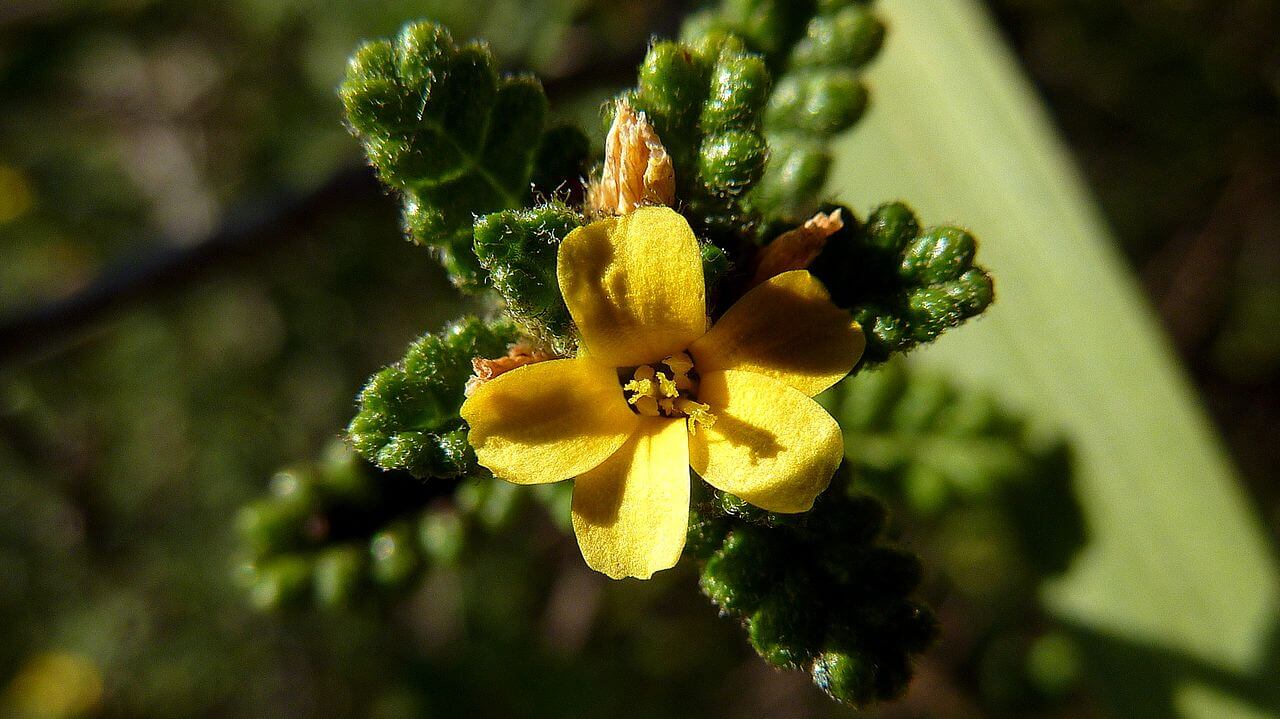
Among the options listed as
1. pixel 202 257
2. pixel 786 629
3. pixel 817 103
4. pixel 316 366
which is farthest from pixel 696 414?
pixel 316 366

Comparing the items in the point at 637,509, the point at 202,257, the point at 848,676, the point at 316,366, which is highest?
the point at 637,509

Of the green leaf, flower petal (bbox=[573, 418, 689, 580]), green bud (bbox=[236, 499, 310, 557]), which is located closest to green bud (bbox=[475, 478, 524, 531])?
green bud (bbox=[236, 499, 310, 557])

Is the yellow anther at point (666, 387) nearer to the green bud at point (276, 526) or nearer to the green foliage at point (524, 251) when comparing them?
the green foliage at point (524, 251)

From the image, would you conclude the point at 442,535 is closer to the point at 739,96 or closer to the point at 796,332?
the point at 796,332

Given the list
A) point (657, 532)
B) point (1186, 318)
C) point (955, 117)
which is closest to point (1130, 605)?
point (955, 117)

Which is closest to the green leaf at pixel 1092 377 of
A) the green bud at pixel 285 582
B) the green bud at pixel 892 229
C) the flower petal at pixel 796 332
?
the green bud at pixel 892 229
